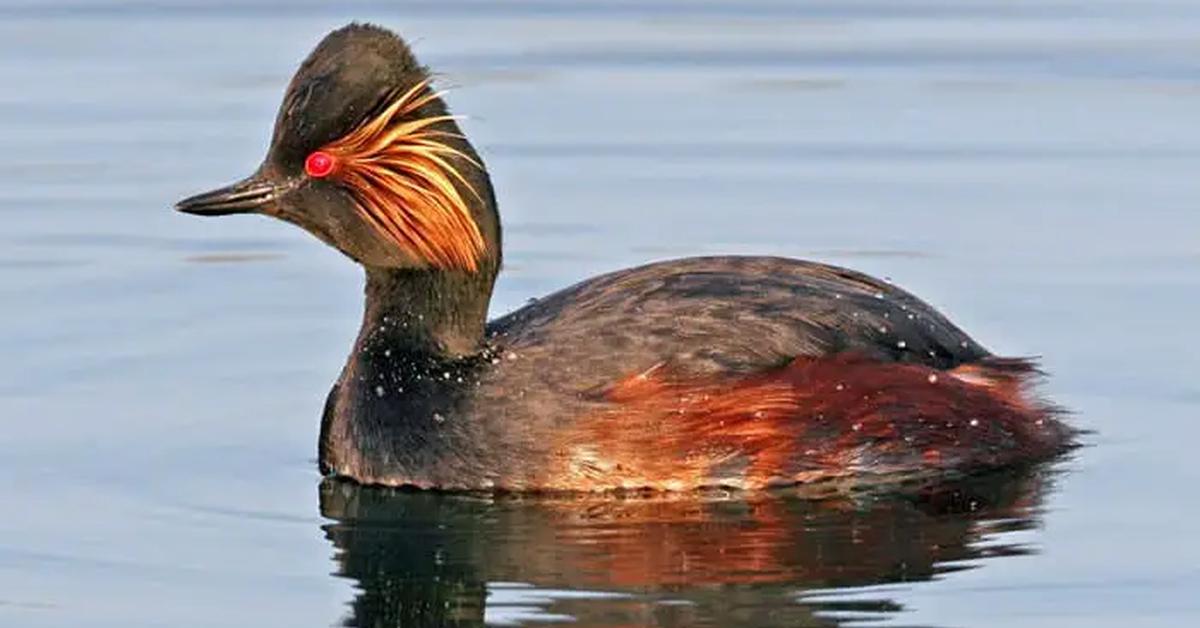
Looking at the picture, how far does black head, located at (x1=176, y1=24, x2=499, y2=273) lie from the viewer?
1229 cm

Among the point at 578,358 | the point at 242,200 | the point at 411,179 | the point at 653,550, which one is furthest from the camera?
the point at 242,200

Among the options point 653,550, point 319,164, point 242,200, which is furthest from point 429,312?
point 653,550

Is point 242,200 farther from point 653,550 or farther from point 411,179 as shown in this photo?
point 653,550

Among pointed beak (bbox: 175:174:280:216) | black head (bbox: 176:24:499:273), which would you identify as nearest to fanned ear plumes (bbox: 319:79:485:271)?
black head (bbox: 176:24:499:273)

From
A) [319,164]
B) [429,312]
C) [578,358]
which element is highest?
[319,164]

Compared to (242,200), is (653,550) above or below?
below

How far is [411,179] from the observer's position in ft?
40.9

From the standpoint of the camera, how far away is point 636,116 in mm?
17781

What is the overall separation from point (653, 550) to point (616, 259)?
4.01 m

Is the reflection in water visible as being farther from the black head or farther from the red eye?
the red eye

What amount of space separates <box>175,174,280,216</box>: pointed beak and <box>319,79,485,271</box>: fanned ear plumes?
0.75 ft

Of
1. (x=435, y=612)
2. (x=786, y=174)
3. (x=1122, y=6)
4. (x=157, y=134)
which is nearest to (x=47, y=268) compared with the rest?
(x=157, y=134)

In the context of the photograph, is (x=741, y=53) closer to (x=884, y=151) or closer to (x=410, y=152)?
(x=884, y=151)

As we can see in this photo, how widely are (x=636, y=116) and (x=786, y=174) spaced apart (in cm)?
142
